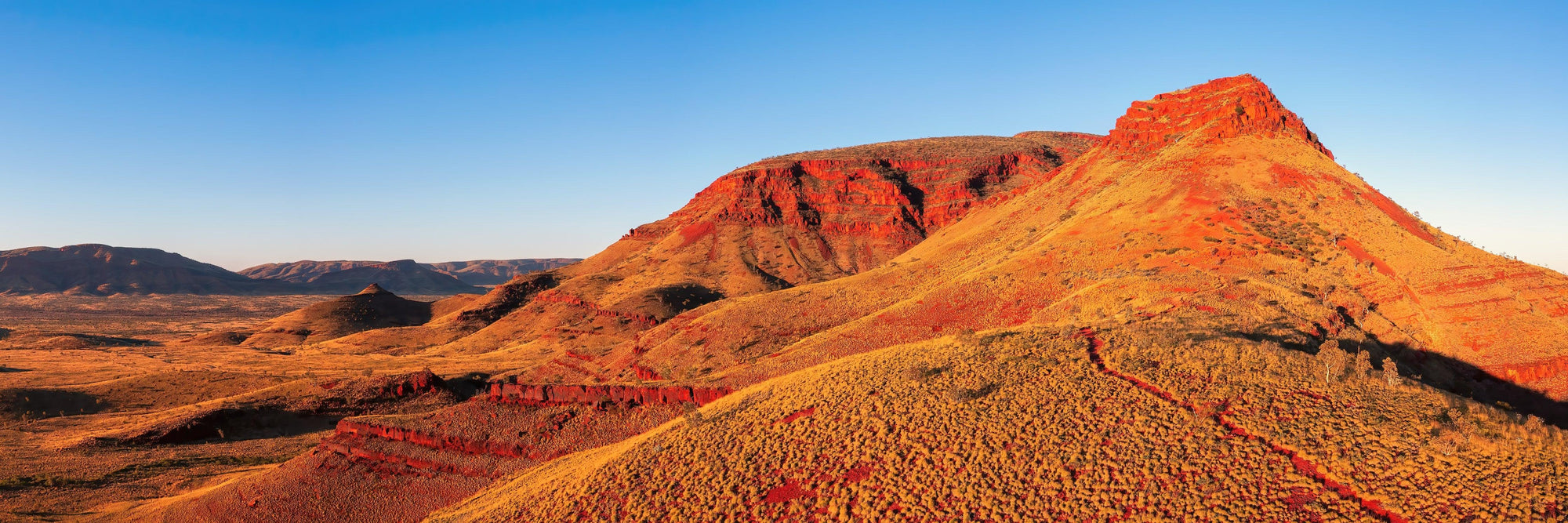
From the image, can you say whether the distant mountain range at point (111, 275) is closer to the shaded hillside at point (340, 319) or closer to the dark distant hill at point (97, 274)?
the dark distant hill at point (97, 274)

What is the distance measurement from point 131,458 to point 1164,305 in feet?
114

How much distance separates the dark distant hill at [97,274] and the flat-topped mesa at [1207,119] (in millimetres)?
179876

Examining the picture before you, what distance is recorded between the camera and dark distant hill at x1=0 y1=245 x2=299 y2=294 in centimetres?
13662

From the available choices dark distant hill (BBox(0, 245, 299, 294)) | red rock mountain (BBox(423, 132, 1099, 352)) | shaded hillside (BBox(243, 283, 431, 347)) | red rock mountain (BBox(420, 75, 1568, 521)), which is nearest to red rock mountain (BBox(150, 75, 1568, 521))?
red rock mountain (BBox(420, 75, 1568, 521))

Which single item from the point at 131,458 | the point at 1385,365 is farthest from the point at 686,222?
the point at 1385,365

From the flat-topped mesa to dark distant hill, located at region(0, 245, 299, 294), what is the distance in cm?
17988

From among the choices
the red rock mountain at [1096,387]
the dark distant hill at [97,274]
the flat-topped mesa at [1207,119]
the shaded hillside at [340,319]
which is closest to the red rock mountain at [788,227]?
the flat-topped mesa at [1207,119]

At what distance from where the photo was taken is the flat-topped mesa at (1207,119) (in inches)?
1581

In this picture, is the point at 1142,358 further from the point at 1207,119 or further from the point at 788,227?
the point at 788,227

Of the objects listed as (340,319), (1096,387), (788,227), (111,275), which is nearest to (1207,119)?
(1096,387)

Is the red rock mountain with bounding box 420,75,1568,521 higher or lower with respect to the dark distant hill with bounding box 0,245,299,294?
lower

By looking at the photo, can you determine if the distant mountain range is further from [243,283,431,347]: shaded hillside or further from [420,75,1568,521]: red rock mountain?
[420,75,1568,521]: red rock mountain

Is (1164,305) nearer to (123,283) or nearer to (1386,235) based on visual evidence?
(1386,235)

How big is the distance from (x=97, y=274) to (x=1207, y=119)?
195250mm
